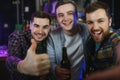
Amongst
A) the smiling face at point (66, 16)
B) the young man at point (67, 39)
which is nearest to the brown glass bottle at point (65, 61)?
the young man at point (67, 39)

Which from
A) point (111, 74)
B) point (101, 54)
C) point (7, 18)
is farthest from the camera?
point (7, 18)

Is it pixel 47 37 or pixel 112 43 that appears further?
pixel 47 37

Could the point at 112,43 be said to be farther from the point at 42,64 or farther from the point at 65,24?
the point at 42,64

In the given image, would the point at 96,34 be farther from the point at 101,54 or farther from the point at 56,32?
the point at 56,32

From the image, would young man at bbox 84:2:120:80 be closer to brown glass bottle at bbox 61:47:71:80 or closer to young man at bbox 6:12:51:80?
brown glass bottle at bbox 61:47:71:80

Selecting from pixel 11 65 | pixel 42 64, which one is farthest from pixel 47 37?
pixel 11 65

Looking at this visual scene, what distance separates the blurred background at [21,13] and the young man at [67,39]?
46 millimetres

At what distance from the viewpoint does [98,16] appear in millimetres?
1022

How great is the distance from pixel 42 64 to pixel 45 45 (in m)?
0.11

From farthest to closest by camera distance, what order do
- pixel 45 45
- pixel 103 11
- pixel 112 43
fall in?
pixel 45 45
pixel 103 11
pixel 112 43

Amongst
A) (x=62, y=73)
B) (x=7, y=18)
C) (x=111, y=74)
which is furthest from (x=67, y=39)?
(x=7, y=18)

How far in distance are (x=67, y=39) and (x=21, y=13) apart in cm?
71

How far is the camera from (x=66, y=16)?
1112 millimetres

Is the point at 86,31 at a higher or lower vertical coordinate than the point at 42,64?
higher
